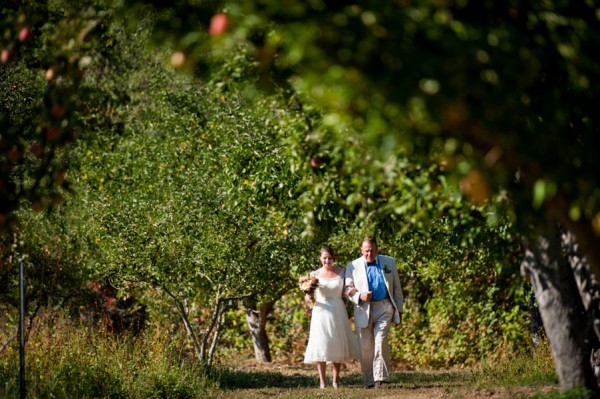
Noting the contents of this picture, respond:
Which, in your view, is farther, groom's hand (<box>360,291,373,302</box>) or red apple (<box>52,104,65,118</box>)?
groom's hand (<box>360,291,373,302</box>)

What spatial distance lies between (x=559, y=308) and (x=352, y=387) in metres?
5.28

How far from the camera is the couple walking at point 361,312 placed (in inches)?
480

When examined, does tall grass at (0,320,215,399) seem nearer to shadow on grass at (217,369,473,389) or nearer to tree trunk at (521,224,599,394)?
shadow on grass at (217,369,473,389)

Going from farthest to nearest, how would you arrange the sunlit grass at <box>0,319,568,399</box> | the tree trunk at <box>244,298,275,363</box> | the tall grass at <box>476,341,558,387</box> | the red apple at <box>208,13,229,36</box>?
the tree trunk at <box>244,298,275,363</box> → the tall grass at <box>476,341,558,387</box> → the sunlit grass at <box>0,319,568,399</box> → the red apple at <box>208,13,229,36</box>

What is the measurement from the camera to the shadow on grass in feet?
40.4

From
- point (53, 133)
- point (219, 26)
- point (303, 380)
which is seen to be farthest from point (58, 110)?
point (303, 380)

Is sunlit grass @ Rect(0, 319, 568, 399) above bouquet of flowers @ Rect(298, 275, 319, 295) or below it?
below

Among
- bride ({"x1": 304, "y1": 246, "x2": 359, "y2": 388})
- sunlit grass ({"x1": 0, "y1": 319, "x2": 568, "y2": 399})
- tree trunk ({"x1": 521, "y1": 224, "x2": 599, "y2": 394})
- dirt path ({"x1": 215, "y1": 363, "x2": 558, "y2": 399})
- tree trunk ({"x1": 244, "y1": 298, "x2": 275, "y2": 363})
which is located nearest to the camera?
tree trunk ({"x1": 521, "y1": 224, "x2": 599, "y2": 394})

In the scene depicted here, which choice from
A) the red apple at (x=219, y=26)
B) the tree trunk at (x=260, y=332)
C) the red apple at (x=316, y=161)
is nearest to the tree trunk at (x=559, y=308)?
the red apple at (x=316, y=161)

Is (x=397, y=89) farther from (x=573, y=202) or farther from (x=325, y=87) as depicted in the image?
(x=573, y=202)

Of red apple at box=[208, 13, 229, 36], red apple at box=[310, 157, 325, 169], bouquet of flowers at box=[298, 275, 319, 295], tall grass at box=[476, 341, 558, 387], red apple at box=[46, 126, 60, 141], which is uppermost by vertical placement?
red apple at box=[310, 157, 325, 169]

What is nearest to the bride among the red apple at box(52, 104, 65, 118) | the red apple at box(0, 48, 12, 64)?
the red apple at box(52, 104, 65, 118)

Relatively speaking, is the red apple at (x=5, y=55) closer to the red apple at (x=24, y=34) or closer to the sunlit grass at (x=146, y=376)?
the red apple at (x=24, y=34)

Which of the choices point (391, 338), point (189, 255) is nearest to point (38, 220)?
point (189, 255)
